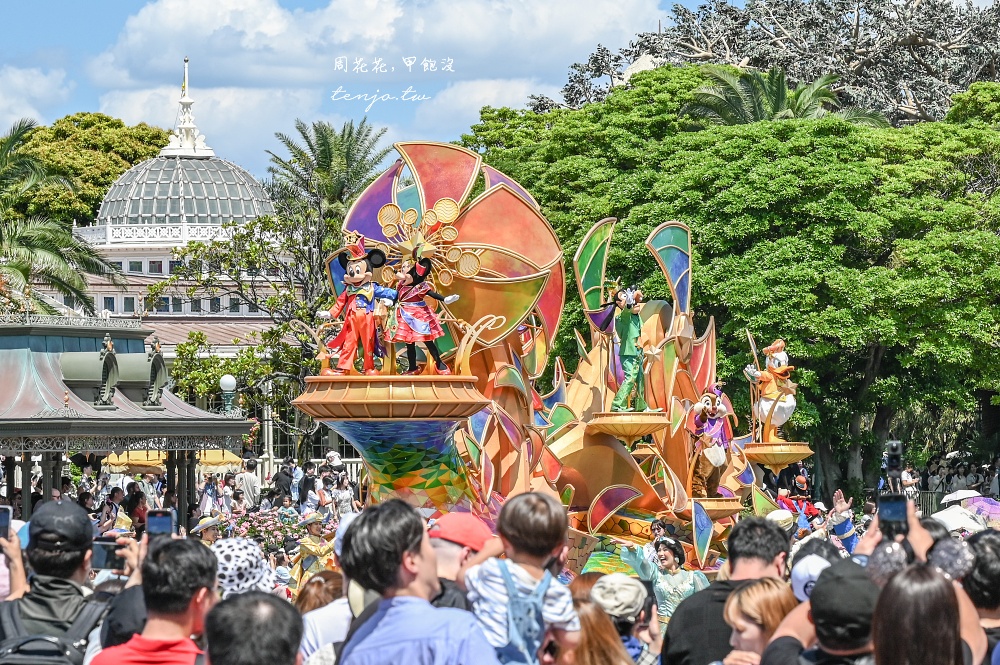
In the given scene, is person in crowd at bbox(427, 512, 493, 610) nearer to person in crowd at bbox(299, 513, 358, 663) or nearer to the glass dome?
person in crowd at bbox(299, 513, 358, 663)

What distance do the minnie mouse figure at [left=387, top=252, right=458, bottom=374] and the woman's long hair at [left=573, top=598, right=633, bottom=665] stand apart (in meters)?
9.43

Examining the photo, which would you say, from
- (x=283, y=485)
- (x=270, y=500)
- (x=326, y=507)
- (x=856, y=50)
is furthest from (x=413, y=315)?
(x=856, y=50)

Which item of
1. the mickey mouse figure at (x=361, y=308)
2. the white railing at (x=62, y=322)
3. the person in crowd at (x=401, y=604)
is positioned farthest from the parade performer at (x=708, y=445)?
the person in crowd at (x=401, y=604)

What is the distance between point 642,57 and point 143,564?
169ft

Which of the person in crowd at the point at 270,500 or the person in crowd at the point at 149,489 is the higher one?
the person in crowd at the point at 149,489

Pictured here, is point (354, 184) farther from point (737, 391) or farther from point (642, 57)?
point (642, 57)

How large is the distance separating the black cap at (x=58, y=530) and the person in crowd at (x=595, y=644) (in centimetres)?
178

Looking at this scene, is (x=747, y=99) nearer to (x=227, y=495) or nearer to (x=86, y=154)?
(x=227, y=495)

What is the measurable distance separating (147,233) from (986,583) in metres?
72.9

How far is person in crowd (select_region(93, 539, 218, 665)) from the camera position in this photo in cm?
538

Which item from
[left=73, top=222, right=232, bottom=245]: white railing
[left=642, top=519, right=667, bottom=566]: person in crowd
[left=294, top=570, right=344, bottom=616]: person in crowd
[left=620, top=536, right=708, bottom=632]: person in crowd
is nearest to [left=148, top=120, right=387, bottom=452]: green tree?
[left=642, top=519, right=667, bottom=566]: person in crowd

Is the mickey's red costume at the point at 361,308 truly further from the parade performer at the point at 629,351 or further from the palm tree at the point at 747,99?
the palm tree at the point at 747,99

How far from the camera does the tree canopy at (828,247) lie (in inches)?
1231

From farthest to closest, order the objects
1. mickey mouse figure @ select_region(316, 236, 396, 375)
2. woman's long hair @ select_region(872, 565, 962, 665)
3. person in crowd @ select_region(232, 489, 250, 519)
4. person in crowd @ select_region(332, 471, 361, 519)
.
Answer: person in crowd @ select_region(232, 489, 250, 519) < person in crowd @ select_region(332, 471, 361, 519) < mickey mouse figure @ select_region(316, 236, 396, 375) < woman's long hair @ select_region(872, 565, 962, 665)
